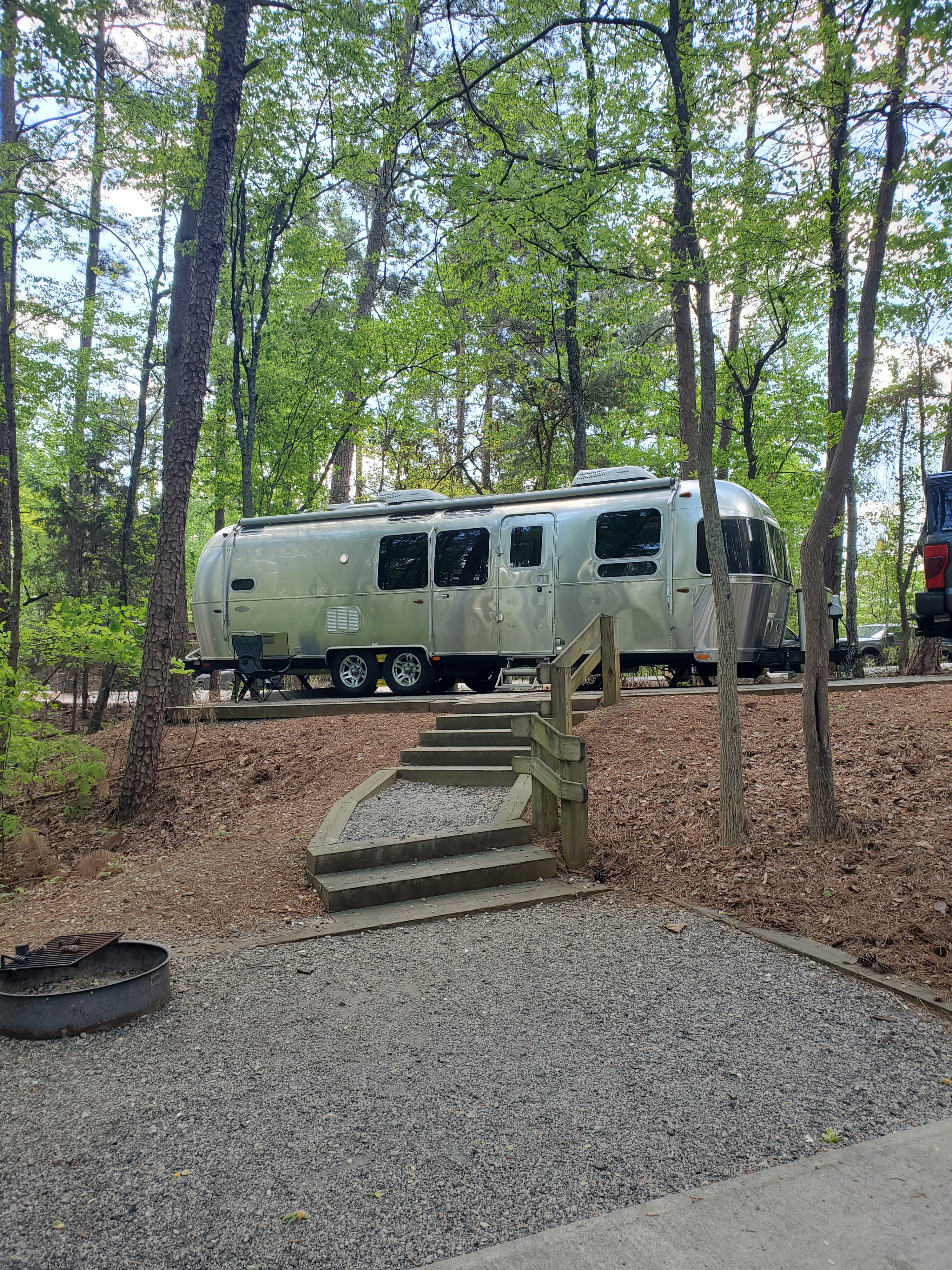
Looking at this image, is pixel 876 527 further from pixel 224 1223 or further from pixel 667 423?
pixel 224 1223

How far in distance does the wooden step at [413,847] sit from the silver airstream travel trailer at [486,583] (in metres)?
5.25

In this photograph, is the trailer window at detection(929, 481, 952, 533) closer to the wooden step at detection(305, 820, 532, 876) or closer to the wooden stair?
the wooden stair

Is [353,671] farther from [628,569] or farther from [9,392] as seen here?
[9,392]

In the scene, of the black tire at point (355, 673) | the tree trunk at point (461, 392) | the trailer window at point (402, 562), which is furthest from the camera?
the tree trunk at point (461, 392)

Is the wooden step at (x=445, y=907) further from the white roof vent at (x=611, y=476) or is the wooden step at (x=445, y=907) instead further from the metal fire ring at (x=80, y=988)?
the white roof vent at (x=611, y=476)

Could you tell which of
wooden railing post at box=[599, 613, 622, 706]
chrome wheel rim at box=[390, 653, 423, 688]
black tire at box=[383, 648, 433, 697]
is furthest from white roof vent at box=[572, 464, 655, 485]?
chrome wheel rim at box=[390, 653, 423, 688]

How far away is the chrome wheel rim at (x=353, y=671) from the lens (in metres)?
13.5

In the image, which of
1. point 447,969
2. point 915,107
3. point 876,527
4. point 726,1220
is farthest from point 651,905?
point 876,527

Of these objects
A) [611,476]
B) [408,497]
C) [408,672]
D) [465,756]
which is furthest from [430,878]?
[408,497]

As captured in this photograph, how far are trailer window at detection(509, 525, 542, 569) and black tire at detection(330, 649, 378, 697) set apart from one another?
2.95 meters

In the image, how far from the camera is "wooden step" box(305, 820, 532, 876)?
5.45 m

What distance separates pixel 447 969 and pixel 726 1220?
6.70 feet

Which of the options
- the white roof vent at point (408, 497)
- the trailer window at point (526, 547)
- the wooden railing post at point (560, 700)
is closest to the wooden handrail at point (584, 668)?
the wooden railing post at point (560, 700)

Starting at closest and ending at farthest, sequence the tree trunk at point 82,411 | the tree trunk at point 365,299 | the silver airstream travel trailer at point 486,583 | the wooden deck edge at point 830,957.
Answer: the wooden deck edge at point 830,957 < the silver airstream travel trailer at point 486,583 < the tree trunk at point 82,411 < the tree trunk at point 365,299
